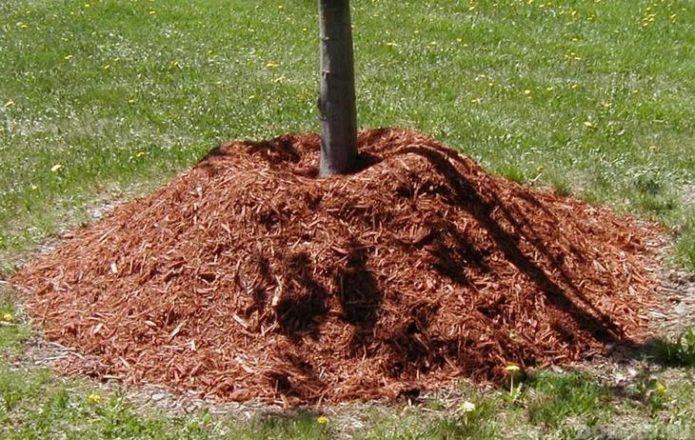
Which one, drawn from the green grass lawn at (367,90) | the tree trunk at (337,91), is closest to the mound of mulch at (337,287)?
the tree trunk at (337,91)

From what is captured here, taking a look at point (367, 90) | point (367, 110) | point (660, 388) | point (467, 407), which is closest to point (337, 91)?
point (467, 407)

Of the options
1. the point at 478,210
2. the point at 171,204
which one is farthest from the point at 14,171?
the point at 478,210

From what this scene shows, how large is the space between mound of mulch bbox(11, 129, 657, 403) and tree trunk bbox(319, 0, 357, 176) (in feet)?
0.54

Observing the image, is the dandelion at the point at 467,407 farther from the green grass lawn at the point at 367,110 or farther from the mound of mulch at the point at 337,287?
the mound of mulch at the point at 337,287

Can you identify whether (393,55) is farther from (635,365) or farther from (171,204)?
(635,365)

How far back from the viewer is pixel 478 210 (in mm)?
6207

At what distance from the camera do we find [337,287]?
18.4 feet

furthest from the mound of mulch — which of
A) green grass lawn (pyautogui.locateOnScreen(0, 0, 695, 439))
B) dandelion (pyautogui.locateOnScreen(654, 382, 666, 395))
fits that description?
dandelion (pyautogui.locateOnScreen(654, 382, 666, 395))

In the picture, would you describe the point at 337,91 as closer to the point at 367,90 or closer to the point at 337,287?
the point at 337,287

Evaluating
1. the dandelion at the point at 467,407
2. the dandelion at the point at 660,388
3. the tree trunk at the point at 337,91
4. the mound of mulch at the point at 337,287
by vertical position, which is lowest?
the dandelion at the point at 660,388

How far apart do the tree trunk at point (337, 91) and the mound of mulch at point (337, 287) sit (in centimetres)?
17

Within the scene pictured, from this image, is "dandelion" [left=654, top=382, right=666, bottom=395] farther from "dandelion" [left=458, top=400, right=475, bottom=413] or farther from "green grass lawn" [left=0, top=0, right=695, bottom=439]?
"dandelion" [left=458, top=400, right=475, bottom=413]

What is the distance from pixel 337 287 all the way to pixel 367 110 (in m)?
4.43

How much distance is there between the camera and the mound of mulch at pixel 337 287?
5426 mm
